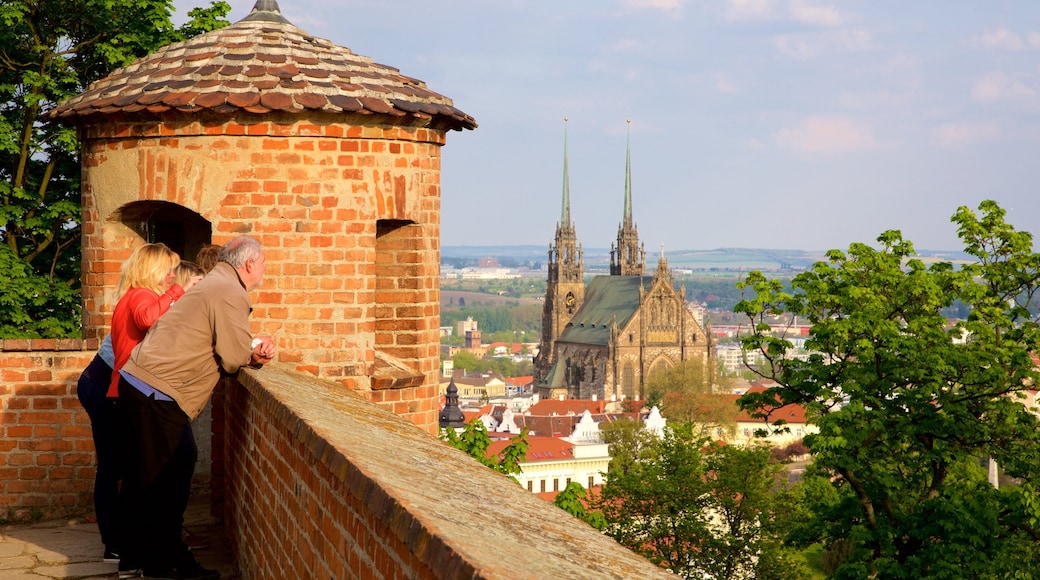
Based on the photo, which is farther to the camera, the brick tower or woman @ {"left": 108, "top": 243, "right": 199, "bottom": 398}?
the brick tower

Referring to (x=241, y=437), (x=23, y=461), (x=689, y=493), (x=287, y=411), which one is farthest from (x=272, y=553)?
(x=689, y=493)

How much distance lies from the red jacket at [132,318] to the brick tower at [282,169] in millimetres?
1418

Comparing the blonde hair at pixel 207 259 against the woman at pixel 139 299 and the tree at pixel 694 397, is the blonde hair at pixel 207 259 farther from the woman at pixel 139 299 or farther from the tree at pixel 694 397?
the tree at pixel 694 397

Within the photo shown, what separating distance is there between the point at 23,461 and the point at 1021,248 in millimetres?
18335

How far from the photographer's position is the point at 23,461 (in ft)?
21.6

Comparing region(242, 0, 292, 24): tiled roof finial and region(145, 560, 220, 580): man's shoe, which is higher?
region(242, 0, 292, 24): tiled roof finial

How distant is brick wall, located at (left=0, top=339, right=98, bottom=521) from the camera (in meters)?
6.57

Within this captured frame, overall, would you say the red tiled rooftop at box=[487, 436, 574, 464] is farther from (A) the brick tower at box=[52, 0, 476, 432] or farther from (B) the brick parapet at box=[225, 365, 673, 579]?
(B) the brick parapet at box=[225, 365, 673, 579]

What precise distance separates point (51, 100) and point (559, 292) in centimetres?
10893

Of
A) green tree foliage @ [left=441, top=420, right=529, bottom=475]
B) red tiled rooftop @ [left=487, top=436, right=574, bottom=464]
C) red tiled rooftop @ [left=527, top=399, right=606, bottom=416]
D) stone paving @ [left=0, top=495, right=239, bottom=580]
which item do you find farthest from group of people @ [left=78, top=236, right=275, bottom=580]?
red tiled rooftop @ [left=527, top=399, right=606, bottom=416]

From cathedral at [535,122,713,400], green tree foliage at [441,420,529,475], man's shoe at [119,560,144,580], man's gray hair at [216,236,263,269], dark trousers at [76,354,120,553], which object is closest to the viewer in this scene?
man's gray hair at [216,236,263,269]

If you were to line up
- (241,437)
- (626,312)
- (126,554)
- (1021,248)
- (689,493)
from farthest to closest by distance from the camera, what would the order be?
(626,312)
(689,493)
(1021,248)
(241,437)
(126,554)

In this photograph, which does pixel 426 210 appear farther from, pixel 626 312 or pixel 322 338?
pixel 626 312

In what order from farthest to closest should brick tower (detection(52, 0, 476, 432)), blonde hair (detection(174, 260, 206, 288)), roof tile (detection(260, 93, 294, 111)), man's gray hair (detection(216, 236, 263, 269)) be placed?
1. brick tower (detection(52, 0, 476, 432))
2. roof tile (detection(260, 93, 294, 111))
3. blonde hair (detection(174, 260, 206, 288))
4. man's gray hair (detection(216, 236, 263, 269))
